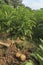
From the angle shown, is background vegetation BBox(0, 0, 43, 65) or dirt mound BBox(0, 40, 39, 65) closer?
dirt mound BBox(0, 40, 39, 65)

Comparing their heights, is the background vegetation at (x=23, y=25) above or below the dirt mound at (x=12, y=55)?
above

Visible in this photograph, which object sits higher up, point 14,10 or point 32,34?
point 14,10

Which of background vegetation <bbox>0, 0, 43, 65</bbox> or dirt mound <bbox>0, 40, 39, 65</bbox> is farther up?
background vegetation <bbox>0, 0, 43, 65</bbox>

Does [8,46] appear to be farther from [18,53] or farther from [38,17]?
[38,17]

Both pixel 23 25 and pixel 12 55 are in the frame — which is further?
pixel 23 25

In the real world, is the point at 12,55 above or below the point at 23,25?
below

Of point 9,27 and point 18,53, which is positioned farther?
point 9,27

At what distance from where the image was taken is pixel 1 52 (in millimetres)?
6500

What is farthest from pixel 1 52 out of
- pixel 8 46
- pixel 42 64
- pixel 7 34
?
pixel 42 64

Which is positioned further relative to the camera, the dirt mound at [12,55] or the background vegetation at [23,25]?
the background vegetation at [23,25]

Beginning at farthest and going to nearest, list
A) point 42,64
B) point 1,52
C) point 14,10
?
point 14,10, point 1,52, point 42,64

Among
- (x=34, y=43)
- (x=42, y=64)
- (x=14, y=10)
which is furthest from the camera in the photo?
(x=14, y=10)

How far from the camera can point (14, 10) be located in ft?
24.5

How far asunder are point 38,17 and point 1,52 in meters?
1.57
